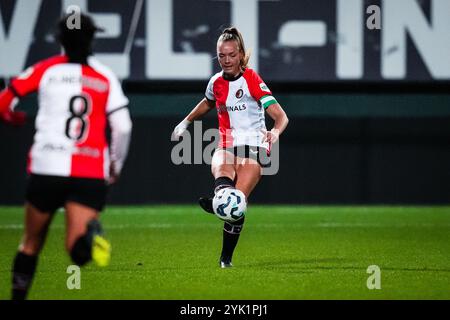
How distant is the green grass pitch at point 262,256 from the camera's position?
779 centimetres

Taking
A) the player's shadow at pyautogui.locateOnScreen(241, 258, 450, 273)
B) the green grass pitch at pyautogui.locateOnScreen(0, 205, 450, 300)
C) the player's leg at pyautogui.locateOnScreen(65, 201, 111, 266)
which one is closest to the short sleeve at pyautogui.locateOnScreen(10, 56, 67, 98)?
the player's leg at pyautogui.locateOnScreen(65, 201, 111, 266)

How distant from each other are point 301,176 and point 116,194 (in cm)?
304

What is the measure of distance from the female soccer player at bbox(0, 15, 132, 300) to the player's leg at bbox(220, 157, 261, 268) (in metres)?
2.88

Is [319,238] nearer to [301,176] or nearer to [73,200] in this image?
[301,176]

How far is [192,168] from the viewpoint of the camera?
56.0 ft

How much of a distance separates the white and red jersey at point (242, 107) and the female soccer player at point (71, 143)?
2844 millimetres

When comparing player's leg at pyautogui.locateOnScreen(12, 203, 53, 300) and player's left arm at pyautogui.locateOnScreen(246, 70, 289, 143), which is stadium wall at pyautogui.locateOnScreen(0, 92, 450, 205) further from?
player's leg at pyautogui.locateOnScreen(12, 203, 53, 300)

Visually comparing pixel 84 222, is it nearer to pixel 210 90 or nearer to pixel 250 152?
pixel 250 152

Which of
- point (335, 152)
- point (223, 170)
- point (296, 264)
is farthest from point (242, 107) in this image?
point (335, 152)

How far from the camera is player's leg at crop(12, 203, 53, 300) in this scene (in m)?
6.34

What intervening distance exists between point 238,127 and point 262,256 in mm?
1739

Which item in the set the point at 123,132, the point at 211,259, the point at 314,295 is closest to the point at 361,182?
the point at 211,259

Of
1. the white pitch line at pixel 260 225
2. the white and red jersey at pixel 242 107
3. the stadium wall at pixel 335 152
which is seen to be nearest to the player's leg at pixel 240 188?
the white and red jersey at pixel 242 107

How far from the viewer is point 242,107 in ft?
30.1
